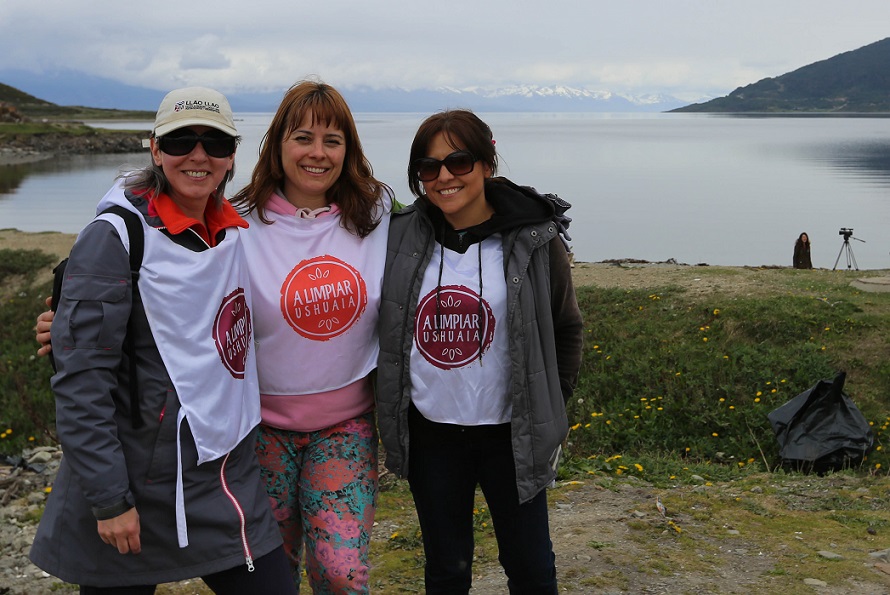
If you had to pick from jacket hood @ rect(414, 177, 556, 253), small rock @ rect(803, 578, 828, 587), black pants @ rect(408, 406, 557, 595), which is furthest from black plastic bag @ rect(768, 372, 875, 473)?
jacket hood @ rect(414, 177, 556, 253)

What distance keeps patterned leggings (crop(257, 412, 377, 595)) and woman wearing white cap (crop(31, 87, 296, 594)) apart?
269 mm

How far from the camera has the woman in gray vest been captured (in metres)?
3.28

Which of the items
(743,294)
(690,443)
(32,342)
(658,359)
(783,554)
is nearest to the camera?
(783,554)

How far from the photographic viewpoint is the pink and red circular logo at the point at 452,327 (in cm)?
328

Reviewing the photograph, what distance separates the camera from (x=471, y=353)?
3.29 m

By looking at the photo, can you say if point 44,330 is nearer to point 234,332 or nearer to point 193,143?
point 234,332

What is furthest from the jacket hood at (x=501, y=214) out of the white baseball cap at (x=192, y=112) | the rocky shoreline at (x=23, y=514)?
the rocky shoreline at (x=23, y=514)

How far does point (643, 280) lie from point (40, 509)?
407 inches

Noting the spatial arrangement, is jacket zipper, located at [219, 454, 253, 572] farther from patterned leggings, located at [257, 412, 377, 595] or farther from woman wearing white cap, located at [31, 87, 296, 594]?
patterned leggings, located at [257, 412, 377, 595]

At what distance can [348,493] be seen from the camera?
10.7 ft

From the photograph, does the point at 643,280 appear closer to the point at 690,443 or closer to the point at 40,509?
the point at 690,443

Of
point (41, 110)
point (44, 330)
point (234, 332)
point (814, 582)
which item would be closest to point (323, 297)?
point (234, 332)

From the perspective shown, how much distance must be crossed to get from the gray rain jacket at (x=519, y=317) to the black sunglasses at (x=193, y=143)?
30.6 inches

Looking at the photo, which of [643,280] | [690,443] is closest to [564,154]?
[643,280]
